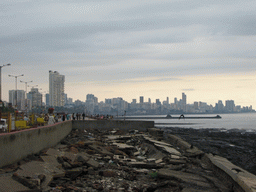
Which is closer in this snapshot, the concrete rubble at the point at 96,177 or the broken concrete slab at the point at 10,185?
the broken concrete slab at the point at 10,185

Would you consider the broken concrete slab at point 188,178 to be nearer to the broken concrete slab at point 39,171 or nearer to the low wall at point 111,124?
the broken concrete slab at point 39,171

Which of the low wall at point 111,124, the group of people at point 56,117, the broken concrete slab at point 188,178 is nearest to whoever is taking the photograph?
the broken concrete slab at point 188,178

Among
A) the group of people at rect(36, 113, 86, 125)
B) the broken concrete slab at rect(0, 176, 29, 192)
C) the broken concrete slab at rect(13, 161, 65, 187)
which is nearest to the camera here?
the broken concrete slab at rect(0, 176, 29, 192)

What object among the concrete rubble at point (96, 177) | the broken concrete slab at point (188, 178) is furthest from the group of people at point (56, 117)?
the broken concrete slab at point (188, 178)

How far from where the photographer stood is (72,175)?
28.3 ft

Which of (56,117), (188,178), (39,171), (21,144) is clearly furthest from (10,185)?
(56,117)

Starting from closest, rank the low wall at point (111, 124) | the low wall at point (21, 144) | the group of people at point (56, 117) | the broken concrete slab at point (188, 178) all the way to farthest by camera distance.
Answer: the low wall at point (21, 144) → the broken concrete slab at point (188, 178) → the group of people at point (56, 117) → the low wall at point (111, 124)

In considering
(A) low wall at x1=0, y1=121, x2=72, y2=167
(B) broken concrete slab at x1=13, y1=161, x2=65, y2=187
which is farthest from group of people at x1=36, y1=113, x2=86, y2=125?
(B) broken concrete slab at x1=13, y1=161, x2=65, y2=187

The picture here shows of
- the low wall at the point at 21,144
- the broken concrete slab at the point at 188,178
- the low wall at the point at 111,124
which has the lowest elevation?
the broken concrete slab at the point at 188,178

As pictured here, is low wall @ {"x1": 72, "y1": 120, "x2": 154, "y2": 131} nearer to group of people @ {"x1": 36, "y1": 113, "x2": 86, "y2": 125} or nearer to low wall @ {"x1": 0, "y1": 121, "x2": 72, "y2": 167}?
group of people @ {"x1": 36, "y1": 113, "x2": 86, "y2": 125}

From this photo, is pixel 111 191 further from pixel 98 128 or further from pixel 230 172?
pixel 98 128

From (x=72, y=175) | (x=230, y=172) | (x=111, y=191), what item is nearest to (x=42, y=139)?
(x=72, y=175)

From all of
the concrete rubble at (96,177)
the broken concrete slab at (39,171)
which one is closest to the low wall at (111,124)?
the concrete rubble at (96,177)

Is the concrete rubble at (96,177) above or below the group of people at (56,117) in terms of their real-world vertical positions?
below
